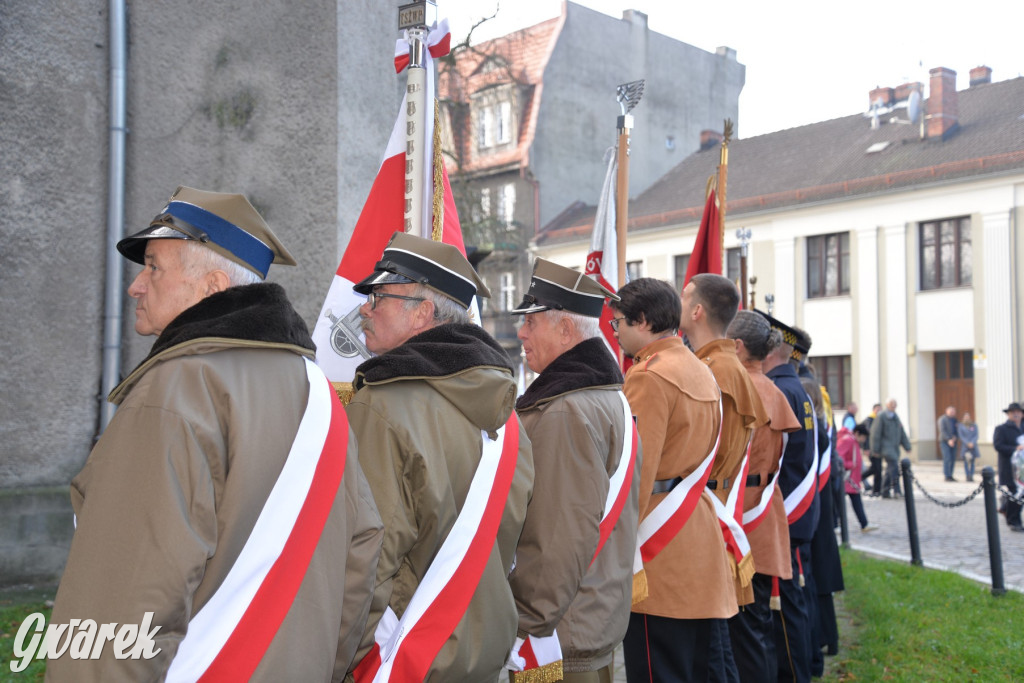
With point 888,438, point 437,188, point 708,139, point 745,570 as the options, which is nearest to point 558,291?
point 437,188

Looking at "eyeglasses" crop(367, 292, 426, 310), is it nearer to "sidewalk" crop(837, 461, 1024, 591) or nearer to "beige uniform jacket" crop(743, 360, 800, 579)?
"beige uniform jacket" crop(743, 360, 800, 579)

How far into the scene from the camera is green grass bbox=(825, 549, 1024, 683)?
5.86m

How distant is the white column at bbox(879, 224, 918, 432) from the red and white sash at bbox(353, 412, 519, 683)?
26113 millimetres

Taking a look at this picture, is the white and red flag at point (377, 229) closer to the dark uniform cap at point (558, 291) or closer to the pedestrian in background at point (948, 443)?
the dark uniform cap at point (558, 291)

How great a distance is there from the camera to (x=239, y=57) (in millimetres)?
6242

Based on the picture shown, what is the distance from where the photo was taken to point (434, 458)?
2516mm

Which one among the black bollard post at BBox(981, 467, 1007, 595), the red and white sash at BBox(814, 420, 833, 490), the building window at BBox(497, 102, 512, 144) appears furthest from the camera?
the building window at BBox(497, 102, 512, 144)

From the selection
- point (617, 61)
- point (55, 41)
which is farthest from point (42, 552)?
point (617, 61)

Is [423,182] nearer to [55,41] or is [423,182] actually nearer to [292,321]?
[292,321]

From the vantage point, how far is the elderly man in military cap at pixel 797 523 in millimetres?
5422

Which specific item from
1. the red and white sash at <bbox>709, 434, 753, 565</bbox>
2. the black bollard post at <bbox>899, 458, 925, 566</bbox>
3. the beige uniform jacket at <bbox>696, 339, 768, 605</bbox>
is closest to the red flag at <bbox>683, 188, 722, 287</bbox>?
the beige uniform jacket at <bbox>696, 339, 768, 605</bbox>

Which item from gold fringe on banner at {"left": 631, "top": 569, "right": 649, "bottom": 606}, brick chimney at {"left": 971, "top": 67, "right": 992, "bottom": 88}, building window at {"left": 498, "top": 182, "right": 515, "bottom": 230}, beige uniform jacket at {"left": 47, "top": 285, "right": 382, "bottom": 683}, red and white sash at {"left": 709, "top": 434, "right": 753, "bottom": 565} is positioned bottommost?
gold fringe on banner at {"left": 631, "top": 569, "right": 649, "bottom": 606}

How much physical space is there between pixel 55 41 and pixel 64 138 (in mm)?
601

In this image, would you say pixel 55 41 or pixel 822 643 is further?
pixel 822 643
